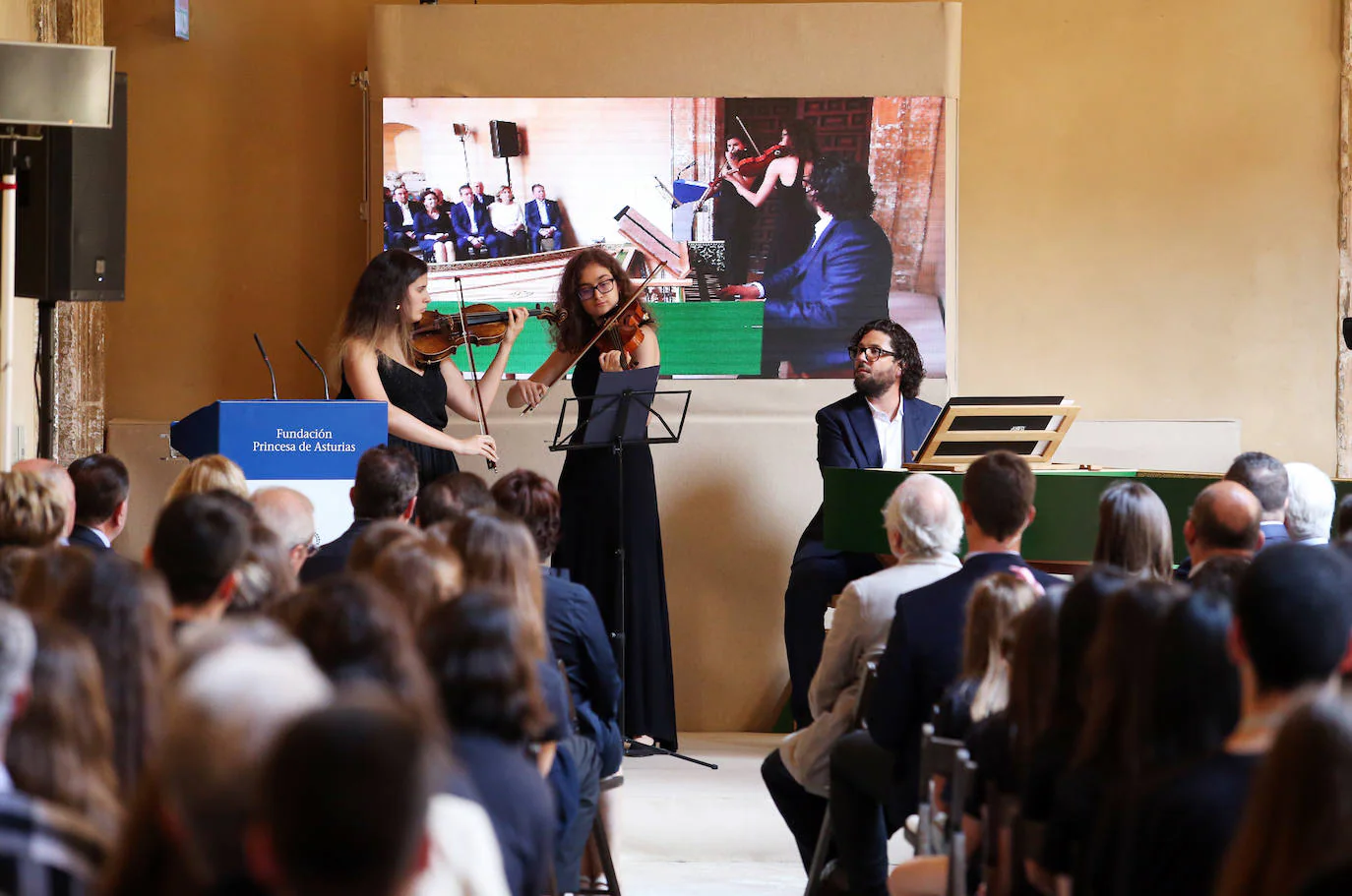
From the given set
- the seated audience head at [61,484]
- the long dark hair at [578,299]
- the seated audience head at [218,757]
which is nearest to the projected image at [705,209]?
the long dark hair at [578,299]

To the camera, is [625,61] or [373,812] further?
[625,61]

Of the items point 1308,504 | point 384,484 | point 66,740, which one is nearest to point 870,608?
point 384,484

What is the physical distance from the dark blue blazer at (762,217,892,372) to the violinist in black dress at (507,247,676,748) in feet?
3.06

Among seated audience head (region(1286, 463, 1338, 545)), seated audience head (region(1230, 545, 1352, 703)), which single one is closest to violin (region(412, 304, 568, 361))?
seated audience head (region(1286, 463, 1338, 545))

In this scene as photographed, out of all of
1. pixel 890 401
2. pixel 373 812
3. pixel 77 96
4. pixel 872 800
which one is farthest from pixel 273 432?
pixel 373 812

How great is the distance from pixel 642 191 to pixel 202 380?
2.08 metres

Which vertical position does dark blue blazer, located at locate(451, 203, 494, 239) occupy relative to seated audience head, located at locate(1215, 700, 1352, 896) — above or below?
above

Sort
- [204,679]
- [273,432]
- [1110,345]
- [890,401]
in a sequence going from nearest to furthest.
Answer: [204,679] < [273,432] < [890,401] < [1110,345]

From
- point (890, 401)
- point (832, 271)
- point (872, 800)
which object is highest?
point (832, 271)

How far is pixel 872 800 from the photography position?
3.43 meters

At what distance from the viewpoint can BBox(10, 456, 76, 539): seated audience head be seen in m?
3.25

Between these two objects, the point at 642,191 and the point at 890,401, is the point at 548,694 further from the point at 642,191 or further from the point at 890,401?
the point at 642,191

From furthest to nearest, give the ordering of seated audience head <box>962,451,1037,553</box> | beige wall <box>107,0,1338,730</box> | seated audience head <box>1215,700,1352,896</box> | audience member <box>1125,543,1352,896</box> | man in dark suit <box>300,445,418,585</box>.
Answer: beige wall <box>107,0,1338,730</box>
man in dark suit <box>300,445,418,585</box>
seated audience head <box>962,451,1037,553</box>
audience member <box>1125,543,1352,896</box>
seated audience head <box>1215,700,1352,896</box>

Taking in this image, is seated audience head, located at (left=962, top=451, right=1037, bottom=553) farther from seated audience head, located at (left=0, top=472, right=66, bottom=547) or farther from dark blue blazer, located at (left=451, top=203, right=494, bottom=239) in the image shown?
dark blue blazer, located at (left=451, top=203, right=494, bottom=239)
